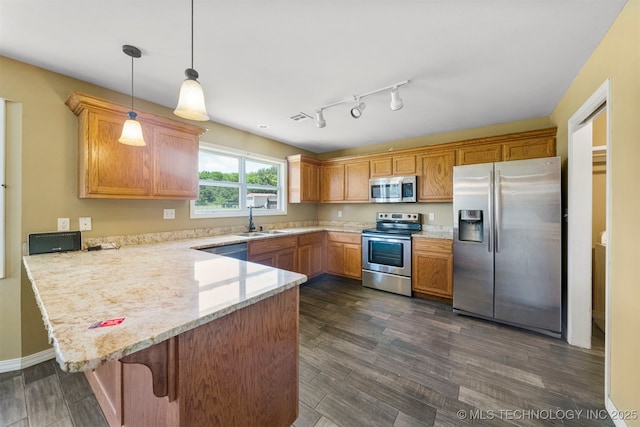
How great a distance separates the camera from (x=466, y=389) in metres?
1.76

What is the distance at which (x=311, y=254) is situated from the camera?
418cm

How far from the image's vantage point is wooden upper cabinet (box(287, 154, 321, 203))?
444 centimetres

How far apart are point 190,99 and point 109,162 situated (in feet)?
5.02

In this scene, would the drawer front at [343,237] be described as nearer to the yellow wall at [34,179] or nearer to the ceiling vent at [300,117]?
the ceiling vent at [300,117]

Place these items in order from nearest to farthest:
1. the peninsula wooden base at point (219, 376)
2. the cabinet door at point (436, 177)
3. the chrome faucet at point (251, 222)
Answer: the peninsula wooden base at point (219, 376), the cabinet door at point (436, 177), the chrome faucet at point (251, 222)

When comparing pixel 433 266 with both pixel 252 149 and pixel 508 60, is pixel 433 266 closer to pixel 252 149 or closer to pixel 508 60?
pixel 508 60

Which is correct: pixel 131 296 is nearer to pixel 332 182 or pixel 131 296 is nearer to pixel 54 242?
pixel 54 242

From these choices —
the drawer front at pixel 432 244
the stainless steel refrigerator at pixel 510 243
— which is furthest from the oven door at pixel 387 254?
the stainless steel refrigerator at pixel 510 243

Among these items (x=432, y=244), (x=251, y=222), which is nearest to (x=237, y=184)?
(x=251, y=222)

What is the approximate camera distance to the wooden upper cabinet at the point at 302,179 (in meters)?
4.44

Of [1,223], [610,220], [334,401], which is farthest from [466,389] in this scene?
[1,223]

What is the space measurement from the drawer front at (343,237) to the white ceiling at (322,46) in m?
2.16

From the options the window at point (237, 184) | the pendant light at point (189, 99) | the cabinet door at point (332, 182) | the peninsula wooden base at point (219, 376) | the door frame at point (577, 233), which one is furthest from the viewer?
the cabinet door at point (332, 182)

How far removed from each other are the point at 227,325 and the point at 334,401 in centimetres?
111
